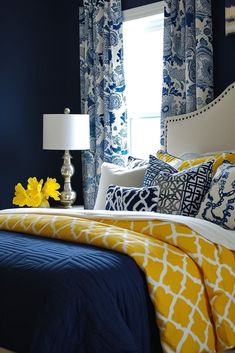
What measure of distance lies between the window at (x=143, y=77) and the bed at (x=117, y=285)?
6.58ft

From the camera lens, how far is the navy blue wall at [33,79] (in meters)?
4.66

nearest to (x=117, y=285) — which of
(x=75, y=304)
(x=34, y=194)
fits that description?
(x=75, y=304)

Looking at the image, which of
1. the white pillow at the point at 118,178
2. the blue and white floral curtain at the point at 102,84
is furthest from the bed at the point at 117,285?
the blue and white floral curtain at the point at 102,84

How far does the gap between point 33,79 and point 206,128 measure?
6.15 ft

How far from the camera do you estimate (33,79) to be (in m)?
4.87

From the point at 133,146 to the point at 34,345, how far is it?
303 centimetres

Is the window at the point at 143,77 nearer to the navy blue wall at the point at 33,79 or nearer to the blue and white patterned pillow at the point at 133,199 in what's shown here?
the navy blue wall at the point at 33,79

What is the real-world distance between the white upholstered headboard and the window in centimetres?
60

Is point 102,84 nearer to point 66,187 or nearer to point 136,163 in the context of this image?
point 66,187

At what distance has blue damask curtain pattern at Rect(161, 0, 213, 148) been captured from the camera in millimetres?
3750

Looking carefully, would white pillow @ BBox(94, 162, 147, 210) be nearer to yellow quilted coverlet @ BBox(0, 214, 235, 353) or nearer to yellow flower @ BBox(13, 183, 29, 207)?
yellow flower @ BBox(13, 183, 29, 207)

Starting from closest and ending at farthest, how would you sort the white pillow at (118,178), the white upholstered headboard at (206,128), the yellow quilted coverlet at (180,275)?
the yellow quilted coverlet at (180,275) → the white pillow at (118,178) → the white upholstered headboard at (206,128)

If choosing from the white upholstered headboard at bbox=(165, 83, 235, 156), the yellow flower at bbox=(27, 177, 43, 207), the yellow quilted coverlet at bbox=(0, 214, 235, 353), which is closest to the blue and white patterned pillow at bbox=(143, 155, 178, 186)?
the white upholstered headboard at bbox=(165, 83, 235, 156)

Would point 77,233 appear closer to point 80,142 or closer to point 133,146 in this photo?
point 80,142
